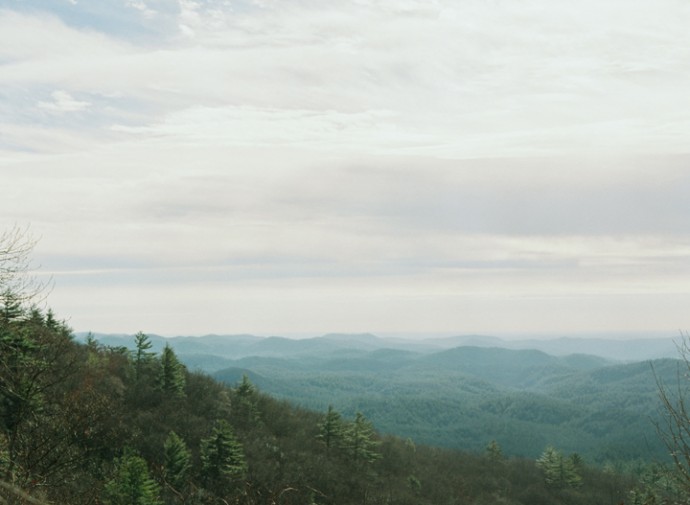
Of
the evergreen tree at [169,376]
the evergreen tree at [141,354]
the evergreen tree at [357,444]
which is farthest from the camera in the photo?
the evergreen tree at [357,444]

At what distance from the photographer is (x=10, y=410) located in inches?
766

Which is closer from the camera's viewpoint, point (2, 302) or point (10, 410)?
point (2, 302)

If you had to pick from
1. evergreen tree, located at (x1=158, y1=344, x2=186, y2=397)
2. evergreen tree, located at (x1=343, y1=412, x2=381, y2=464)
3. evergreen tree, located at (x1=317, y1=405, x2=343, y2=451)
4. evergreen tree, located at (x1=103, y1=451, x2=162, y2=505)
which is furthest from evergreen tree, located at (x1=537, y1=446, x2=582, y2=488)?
evergreen tree, located at (x1=103, y1=451, x2=162, y2=505)

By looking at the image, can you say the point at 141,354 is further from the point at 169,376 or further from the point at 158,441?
the point at 158,441

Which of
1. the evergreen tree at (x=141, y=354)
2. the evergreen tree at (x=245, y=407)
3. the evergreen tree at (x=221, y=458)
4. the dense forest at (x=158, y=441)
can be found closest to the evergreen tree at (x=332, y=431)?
the dense forest at (x=158, y=441)

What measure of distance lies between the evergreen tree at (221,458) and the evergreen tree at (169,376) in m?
12.2

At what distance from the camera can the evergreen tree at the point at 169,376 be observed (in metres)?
44.3

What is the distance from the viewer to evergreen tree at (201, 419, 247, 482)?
32469mm

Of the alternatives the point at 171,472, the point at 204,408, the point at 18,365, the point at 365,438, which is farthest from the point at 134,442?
the point at 365,438

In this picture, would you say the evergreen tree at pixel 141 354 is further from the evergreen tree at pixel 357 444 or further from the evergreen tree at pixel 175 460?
the evergreen tree at pixel 357 444

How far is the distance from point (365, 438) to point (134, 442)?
26.9 m

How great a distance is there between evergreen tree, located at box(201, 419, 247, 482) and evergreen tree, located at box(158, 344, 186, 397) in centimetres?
1218

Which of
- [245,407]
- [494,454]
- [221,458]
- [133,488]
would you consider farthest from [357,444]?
[494,454]

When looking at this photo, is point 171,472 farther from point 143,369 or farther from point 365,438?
point 365,438
